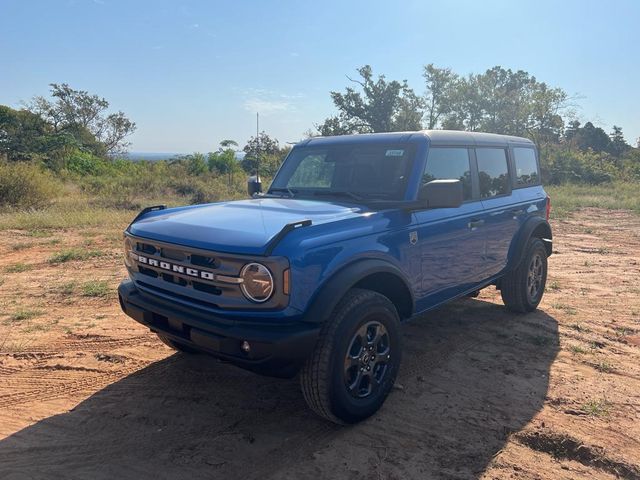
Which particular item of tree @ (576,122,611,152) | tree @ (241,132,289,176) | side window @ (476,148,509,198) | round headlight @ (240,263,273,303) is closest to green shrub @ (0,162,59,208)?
tree @ (241,132,289,176)

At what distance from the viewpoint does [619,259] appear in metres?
8.51

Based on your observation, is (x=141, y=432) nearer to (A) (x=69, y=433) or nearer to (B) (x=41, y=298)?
(A) (x=69, y=433)

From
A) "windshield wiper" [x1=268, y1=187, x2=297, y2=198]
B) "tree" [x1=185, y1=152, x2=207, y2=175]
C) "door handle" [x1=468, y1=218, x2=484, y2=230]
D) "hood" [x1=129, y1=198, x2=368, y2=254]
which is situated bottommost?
"door handle" [x1=468, y1=218, x2=484, y2=230]

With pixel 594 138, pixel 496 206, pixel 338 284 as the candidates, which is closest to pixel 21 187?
pixel 496 206

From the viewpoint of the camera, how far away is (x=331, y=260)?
2926 millimetres

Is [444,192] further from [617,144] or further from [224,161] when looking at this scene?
[617,144]

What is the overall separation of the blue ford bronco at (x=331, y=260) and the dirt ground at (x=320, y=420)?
1.31 ft

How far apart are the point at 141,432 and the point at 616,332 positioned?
15.0 ft

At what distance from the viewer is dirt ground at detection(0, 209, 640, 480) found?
2795 millimetres

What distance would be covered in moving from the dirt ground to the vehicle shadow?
0.01 m

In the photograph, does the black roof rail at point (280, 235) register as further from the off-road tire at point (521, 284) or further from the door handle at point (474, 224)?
the off-road tire at point (521, 284)

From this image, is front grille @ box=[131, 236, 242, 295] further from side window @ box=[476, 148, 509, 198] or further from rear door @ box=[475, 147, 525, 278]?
side window @ box=[476, 148, 509, 198]

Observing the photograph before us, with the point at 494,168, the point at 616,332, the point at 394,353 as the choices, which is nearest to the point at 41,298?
the point at 394,353

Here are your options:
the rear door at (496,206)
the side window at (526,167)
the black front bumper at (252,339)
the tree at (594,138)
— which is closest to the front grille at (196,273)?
the black front bumper at (252,339)
